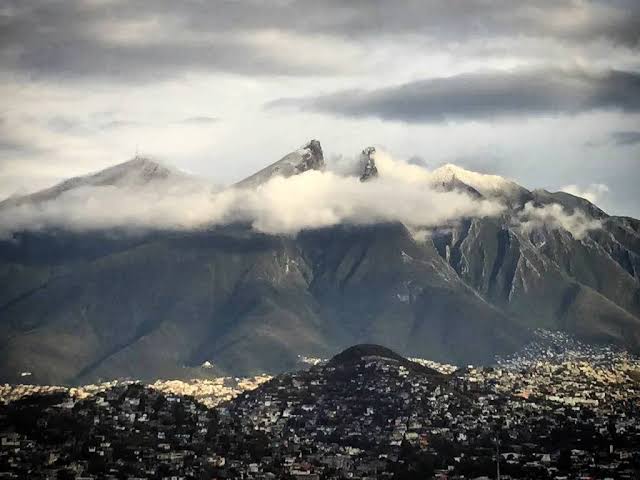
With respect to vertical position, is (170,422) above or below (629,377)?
above

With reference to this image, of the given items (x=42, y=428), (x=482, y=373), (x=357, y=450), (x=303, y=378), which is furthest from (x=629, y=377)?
(x=42, y=428)

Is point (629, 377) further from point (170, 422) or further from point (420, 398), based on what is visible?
point (170, 422)

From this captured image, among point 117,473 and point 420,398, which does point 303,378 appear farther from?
point 117,473

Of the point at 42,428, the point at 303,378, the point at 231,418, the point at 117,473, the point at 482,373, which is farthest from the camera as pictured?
the point at 482,373

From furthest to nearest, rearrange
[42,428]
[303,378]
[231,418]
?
[303,378], [231,418], [42,428]

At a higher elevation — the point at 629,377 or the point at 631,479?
the point at 631,479

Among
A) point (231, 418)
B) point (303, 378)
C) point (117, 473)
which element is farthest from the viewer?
point (303, 378)

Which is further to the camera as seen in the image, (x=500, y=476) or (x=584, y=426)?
(x=584, y=426)

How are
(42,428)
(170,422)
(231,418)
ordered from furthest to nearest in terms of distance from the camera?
(231,418)
(170,422)
(42,428)

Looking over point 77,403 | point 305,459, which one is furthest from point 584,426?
point 77,403
